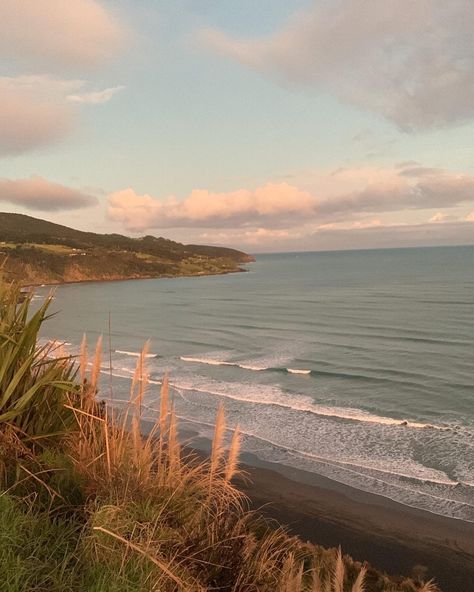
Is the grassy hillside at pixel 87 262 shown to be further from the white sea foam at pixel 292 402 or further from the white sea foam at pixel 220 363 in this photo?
the white sea foam at pixel 292 402

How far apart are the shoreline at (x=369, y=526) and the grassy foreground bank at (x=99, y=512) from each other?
125 inches

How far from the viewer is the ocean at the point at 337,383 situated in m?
12.6

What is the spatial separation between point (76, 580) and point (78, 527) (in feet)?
1.87

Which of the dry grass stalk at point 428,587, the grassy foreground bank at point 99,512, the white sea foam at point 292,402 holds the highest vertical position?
the grassy foreground bank at point 99,512

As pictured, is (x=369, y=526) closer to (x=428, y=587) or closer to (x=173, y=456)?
(x=428, y=587)

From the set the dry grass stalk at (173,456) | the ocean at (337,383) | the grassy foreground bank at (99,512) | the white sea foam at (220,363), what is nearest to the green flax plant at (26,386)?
the grassy foreground bank at (99,512)

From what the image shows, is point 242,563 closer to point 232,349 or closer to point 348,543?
point 348,543

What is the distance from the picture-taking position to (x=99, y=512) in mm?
3342

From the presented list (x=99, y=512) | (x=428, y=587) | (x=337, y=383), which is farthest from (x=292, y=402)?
(x=99, y=512)

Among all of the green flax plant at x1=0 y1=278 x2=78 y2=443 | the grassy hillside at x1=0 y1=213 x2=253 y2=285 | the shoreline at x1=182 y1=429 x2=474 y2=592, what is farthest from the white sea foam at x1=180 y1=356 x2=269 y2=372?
the grassy hillside at x1=0 y1=213 x2=253 y2=285

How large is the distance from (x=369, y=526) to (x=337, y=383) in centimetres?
1058

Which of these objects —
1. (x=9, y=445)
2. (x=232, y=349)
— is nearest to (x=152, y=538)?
(x=9, y=445)

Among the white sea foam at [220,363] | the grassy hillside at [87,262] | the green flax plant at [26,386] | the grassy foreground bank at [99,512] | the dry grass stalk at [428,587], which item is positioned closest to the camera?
the grassy foreground bank at [99,512]

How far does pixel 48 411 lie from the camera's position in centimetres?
497
